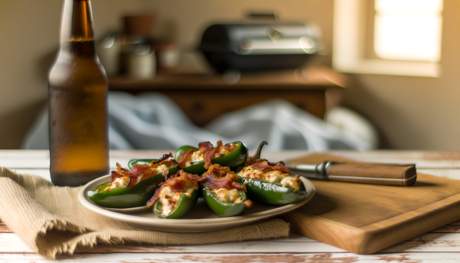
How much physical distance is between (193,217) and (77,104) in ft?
1.15

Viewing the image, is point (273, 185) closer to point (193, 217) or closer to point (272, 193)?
point (272, 193)

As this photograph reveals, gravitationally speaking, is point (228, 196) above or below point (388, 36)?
below

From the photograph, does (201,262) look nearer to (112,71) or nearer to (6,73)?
(6,73)

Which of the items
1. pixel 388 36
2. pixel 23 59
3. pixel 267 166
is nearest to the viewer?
pixel 267 166

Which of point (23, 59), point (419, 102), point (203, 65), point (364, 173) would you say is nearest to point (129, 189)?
point (364, 173)

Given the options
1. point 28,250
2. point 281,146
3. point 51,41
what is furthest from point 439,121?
point 28,250

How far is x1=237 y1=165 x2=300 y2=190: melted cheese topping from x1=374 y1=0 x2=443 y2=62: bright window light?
9.56ft

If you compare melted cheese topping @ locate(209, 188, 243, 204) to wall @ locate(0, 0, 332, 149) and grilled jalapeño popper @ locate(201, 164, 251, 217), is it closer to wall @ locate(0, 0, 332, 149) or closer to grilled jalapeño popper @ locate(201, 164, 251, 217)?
grilled jalapeño popper @ locate(201, 164, 251, 217)

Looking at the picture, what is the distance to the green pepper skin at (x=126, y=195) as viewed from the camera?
2.10 ft

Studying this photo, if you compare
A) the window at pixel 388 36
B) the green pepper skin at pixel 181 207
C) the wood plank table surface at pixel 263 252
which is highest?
the window at pixel 388 36

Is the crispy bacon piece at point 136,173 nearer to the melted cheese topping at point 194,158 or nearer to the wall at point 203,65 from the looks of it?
the melted cheese topping at point 194,158

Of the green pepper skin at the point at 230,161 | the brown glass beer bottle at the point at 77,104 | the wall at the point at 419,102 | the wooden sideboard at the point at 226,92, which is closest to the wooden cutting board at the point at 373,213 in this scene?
the green pepper skin at the point at 230,161

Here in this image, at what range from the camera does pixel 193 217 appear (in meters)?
0.63

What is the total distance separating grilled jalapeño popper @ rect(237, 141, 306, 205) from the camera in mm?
628
